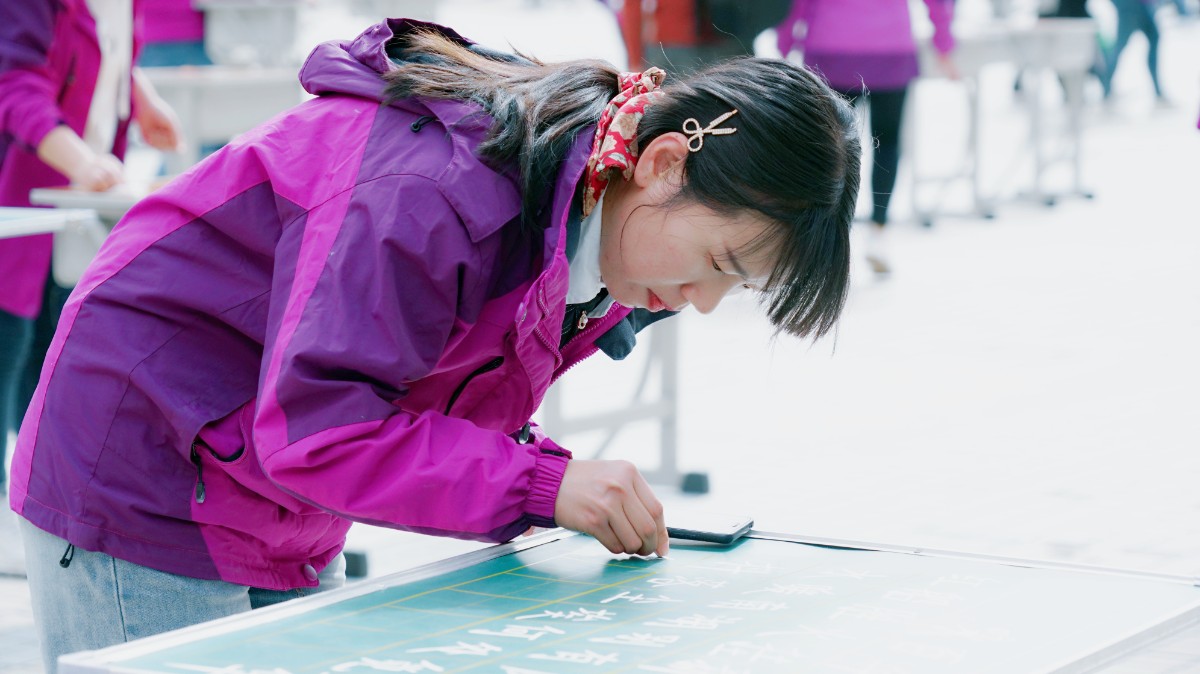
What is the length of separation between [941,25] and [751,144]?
607 cm

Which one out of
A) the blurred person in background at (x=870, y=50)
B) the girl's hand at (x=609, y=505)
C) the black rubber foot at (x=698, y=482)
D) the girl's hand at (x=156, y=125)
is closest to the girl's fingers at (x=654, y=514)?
the girl's hand at (x=609, y=505)

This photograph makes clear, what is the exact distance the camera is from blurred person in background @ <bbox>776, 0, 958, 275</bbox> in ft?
21.6

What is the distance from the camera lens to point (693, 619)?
56.1 inches

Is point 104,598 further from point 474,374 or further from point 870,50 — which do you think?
point 870,50

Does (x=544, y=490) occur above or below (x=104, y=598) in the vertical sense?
above

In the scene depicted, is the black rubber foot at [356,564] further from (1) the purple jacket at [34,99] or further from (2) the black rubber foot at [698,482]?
(2) the black rubber foot at [698,482]

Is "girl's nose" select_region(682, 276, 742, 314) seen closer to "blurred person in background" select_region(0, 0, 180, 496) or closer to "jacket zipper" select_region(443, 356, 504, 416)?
"jacket zipper" select_region(443, 356, 504, 416)

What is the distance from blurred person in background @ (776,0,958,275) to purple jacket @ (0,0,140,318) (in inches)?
144

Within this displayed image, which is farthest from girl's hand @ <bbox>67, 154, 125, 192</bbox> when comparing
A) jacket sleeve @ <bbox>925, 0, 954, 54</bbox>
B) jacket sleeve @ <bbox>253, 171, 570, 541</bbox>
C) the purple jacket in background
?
jacket sleeve @ <bbox>925, 0, 954, 54</bbox>

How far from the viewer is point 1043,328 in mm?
5871

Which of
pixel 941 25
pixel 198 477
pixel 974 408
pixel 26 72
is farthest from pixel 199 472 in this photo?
pixel 941 25

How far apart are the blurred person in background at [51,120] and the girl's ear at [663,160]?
1999 millimetres

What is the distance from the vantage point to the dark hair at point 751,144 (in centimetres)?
144

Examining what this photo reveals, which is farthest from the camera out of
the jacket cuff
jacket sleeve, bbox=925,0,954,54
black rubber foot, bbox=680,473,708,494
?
jacket sleeve, bbox=925,0,954,54
